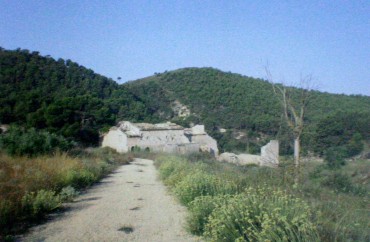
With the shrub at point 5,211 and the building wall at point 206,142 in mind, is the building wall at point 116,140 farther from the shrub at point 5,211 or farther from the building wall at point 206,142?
the shrub at point 5,211

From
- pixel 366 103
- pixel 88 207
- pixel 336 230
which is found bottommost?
pixel 88 207

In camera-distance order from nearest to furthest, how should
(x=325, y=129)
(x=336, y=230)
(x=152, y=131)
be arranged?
(x=336, y=230), (x=325, y=129), (x=152, y=131)

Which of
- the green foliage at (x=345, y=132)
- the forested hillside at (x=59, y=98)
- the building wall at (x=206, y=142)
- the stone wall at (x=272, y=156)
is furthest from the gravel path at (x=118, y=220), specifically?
the building wall at (x=206, y=142)

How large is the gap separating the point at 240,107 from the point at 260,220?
193ft

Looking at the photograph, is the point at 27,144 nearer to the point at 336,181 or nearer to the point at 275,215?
the point at 336,181

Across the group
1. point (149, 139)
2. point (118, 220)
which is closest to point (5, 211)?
point (118, 220)

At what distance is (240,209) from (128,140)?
4439 cm

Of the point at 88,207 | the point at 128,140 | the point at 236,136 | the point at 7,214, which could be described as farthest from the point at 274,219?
the point at 236,136

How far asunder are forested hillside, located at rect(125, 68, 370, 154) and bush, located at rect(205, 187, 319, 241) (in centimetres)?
697

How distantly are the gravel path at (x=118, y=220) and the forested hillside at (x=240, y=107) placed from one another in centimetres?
551

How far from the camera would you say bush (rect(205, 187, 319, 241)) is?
4.25m

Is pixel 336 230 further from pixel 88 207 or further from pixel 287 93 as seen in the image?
pixel 287 93

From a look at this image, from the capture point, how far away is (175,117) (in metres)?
76.2

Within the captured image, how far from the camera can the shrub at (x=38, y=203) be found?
774 centimetres
